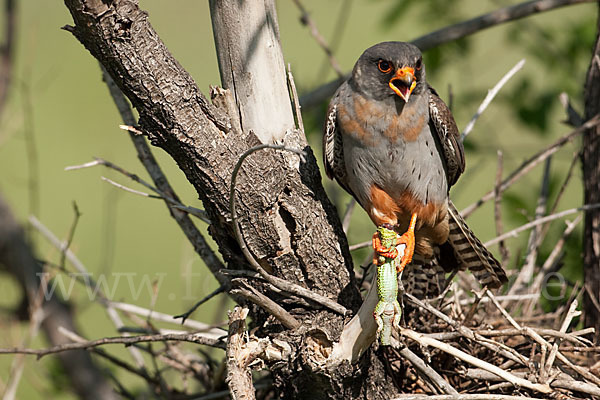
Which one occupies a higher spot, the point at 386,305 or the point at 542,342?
the point at 386,305

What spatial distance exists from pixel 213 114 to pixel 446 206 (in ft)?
5.28

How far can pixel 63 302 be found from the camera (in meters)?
4.65

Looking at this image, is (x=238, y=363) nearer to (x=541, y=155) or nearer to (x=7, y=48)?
(x=541, y=155)

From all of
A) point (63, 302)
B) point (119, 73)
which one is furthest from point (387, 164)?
point (63, 302)

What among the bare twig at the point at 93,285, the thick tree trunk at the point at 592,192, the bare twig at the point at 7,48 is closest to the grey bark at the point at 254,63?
the bare twig at the point at 93,285

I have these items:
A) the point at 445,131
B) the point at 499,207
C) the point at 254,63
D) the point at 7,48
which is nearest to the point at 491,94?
the point at 445,131

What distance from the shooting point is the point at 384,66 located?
12.1ft

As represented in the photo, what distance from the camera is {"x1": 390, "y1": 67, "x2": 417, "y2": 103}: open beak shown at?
3.58 metres

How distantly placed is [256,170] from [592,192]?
90.9 inches

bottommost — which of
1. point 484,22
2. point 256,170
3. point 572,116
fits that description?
point 256,170

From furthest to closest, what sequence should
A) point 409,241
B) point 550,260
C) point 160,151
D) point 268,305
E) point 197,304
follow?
point 160,151 < point 550,260 < point 409,241 < point 197,304 < point 268,305

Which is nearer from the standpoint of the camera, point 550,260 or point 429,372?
point 429,372

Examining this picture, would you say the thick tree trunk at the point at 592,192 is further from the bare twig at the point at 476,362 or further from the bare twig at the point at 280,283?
the bare twig at the point at 280,283

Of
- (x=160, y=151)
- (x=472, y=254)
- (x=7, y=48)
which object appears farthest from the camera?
(x=160, y=151)
